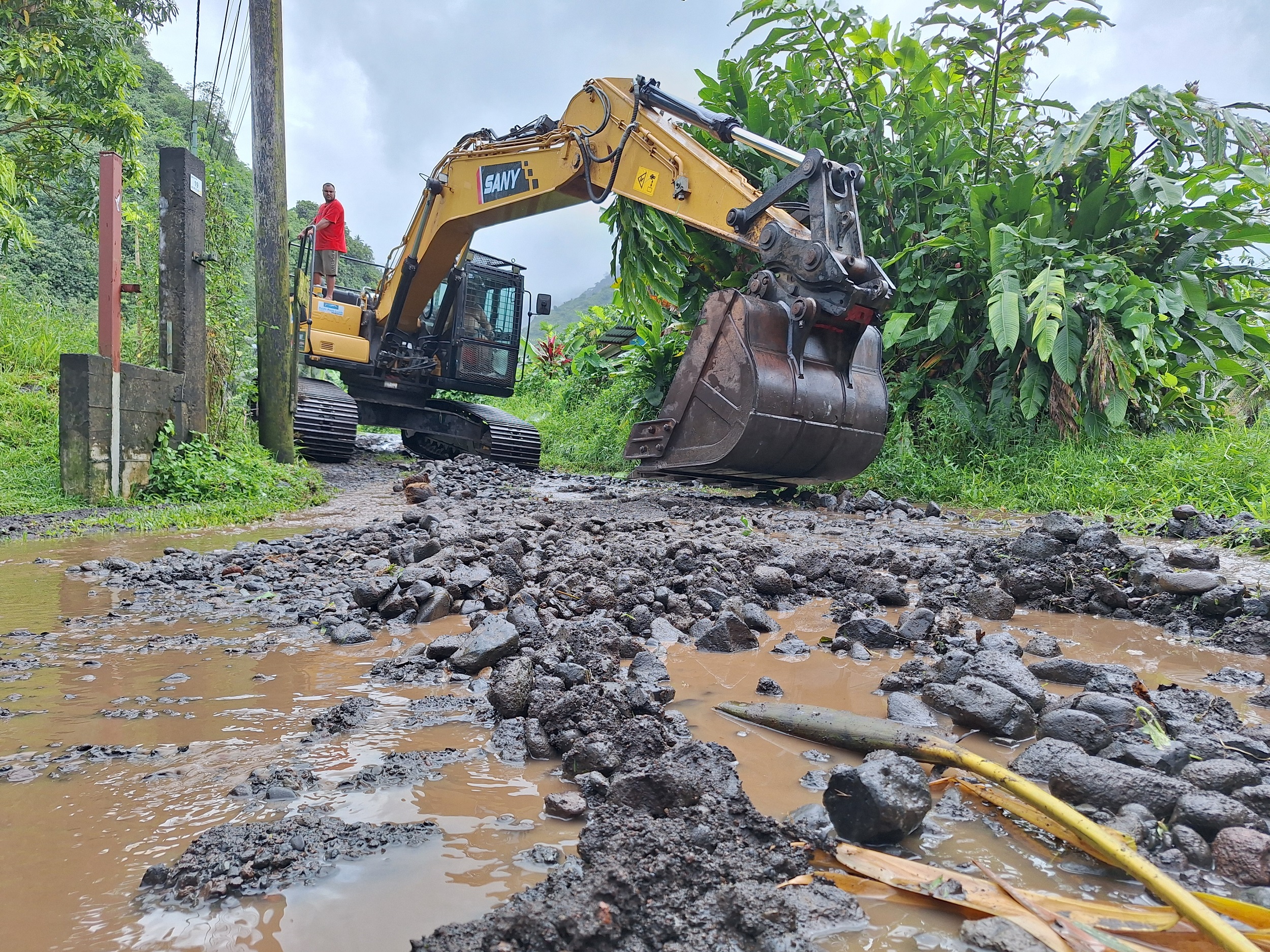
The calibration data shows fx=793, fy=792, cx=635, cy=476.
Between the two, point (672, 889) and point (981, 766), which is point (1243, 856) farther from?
point (672, 889)

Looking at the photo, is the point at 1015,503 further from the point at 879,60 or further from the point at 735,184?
the point at 879,60

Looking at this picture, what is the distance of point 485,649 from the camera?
7.10ft

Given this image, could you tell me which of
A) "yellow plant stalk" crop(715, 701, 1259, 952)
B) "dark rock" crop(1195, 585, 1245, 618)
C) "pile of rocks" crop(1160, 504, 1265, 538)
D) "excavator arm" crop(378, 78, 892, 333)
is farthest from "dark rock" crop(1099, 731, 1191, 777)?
"excavator arm" crop(378, 78, 892, 333)

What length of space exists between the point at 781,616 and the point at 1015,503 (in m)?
3.79

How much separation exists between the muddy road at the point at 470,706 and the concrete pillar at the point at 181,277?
243 cm

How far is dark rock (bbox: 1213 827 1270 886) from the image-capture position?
3.92ft

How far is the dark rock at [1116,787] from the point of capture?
1362mm

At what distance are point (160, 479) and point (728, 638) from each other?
17.0ft

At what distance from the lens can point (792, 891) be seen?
3.74 feet

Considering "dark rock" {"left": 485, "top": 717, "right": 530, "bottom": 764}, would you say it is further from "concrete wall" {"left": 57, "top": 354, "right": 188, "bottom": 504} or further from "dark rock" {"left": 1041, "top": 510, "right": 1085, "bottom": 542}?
"concrete wall" {"left": 57, "top": 354, "right": 188, "bottom": 504}

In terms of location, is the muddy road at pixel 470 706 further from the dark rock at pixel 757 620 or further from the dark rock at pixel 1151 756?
the dark rock at pixel 1151 756

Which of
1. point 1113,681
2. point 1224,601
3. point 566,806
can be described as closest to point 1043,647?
point 1113,681

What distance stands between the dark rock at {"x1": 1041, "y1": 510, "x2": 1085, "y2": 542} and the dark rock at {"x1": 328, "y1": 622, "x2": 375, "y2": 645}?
2.93 metres

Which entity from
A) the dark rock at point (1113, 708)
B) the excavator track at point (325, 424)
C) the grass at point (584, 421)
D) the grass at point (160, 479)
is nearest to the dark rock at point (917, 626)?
the dark rock at point (1113, 708)
